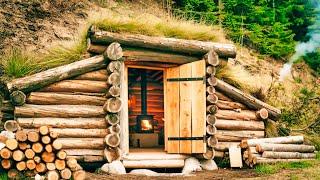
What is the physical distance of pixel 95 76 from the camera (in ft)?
→ 31.9

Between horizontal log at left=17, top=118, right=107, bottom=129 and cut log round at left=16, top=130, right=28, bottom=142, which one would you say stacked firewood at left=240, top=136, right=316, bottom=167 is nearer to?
horizontal log at left=17, top=118, right=107, bottom=129

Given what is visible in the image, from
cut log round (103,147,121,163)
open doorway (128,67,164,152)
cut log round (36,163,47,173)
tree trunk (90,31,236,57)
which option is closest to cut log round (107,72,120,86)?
tree trunk (90,31,236,57)

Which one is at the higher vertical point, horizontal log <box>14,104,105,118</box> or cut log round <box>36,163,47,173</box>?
horizontal log <box>14,104,105,118</box>

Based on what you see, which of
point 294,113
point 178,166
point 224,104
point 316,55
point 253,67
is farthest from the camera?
point 316,55

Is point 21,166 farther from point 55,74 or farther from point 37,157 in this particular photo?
point 55,74

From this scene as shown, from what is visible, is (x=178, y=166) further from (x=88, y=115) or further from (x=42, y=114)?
(x=42, y=114)

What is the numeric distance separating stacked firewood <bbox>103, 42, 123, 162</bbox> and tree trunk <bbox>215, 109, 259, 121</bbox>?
251 cm

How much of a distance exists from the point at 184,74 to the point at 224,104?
52.5 inches

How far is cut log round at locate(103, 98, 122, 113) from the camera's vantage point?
9.42m

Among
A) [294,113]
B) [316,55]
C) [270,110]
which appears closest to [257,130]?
[270,110]

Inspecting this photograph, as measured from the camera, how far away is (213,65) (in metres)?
10.5

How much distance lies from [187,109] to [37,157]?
3.49 metres

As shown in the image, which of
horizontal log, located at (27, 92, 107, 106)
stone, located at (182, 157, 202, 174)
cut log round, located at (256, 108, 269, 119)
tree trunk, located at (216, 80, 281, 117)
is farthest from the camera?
cut log round, located at (256, 108, 269, 119)

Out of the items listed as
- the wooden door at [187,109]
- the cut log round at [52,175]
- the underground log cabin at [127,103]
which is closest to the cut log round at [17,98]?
the underground log cabin at [127,103]
